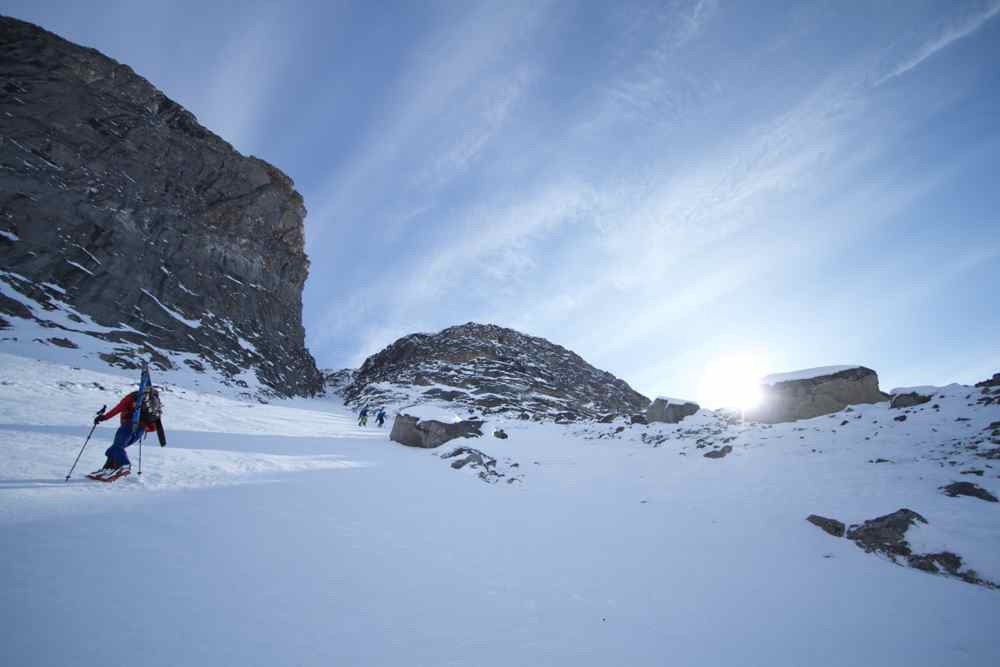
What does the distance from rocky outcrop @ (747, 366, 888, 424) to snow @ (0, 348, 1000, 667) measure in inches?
213

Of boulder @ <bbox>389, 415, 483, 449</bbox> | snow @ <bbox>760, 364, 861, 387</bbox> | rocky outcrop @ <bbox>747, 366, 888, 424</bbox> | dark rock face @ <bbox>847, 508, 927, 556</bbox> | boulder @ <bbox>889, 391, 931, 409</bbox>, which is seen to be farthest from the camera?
boulder @ <bbox>389, 415, 483, 449</bbox>

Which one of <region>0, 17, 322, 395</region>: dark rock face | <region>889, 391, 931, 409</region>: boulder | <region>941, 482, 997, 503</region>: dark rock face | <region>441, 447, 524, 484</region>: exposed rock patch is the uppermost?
<region>0, 17, 322, 395</region>: dark rock face

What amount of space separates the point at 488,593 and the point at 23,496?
544cm

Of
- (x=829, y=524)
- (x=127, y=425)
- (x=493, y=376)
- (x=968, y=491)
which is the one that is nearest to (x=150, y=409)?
(x=127, y=425)

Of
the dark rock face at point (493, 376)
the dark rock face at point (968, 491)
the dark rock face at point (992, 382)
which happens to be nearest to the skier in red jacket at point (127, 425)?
the dark rock face at point (968, 491)

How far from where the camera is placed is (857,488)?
913 cm

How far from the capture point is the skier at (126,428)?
19.5 feet

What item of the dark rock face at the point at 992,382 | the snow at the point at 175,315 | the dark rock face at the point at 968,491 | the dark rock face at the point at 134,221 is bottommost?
the dark rock face at the point at 968,491

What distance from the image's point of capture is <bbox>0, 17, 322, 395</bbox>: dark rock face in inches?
1390

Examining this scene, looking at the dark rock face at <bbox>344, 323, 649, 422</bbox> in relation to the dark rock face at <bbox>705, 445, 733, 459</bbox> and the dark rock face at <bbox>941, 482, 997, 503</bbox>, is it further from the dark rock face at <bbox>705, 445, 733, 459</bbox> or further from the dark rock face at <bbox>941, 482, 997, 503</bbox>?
the dark rock face at <bbox>941, 482, 997, 503</bbox>

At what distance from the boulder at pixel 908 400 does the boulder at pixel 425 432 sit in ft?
55.8

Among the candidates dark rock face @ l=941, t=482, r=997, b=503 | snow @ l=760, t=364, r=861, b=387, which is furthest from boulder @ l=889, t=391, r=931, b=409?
dark rock face @ l=941, t=482, r=997, b=503

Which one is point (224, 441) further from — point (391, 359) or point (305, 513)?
point (391, 359)

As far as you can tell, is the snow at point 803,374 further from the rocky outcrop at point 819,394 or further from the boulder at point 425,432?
the boulder at point 425,432
